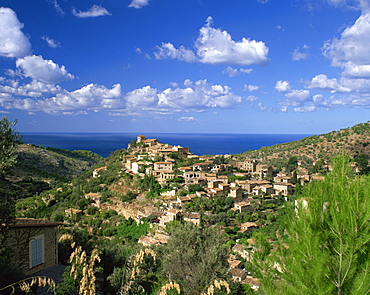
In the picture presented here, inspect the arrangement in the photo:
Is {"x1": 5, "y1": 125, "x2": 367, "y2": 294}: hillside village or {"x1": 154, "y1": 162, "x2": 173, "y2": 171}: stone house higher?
{"x1": 154, "y1": 162, "x2": 173, "y2": 171}: stone house

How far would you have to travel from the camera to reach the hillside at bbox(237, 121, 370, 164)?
46.9 meters

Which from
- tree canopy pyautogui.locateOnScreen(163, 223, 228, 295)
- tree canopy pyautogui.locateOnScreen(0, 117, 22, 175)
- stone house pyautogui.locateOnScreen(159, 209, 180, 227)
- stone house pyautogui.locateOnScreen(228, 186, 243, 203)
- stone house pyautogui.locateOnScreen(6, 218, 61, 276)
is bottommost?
stone house pyautogui.locateOnScreen(159, 209, 180, 227)

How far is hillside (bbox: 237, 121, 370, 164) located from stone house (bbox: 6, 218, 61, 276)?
44.1 m

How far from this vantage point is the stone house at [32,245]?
7.34 meters

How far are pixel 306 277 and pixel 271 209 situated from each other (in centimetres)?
2640

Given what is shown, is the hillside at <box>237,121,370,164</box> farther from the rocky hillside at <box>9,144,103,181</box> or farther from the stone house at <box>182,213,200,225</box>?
the rocky hillside at <box>9,144,103,181</box>

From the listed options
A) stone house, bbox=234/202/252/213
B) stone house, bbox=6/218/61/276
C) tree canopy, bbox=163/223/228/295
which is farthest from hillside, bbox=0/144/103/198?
tree canopy, bbox=163/223/228/295

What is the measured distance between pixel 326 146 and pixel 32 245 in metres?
52.7

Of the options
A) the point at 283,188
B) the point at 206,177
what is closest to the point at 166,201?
the point at 206,177

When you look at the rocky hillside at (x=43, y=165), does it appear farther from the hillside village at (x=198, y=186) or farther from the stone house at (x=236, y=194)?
the stone house at (x=236, y=194)

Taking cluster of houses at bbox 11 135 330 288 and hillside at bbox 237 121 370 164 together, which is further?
hillside at bbox 237 121 370 164

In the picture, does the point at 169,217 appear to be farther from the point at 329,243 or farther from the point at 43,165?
the point at 43,165

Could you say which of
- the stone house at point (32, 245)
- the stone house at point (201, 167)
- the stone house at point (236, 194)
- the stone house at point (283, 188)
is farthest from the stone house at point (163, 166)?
the stone house at point (32, 245)

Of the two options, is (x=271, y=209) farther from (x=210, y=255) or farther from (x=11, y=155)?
(x=11, y=155)
